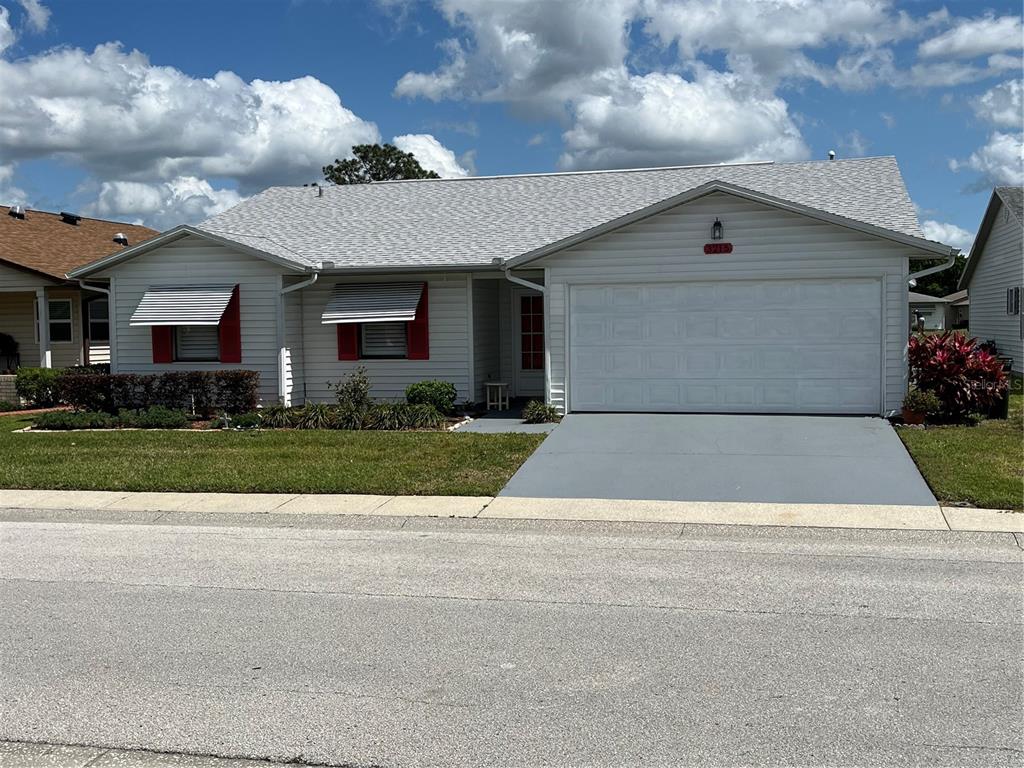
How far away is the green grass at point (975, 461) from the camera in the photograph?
10469 millimetres

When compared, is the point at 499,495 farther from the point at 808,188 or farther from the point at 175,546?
the point at 808,188

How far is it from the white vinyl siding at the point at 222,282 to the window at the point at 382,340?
1674 millimetres

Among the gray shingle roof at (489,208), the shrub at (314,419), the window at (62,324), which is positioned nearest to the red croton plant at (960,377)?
the gray shingle roof at (489,208)

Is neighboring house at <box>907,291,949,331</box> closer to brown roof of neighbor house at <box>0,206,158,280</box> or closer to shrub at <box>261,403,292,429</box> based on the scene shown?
brown roof of neighbor house at <box>0,206,158,280</box>

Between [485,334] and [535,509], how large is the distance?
9.28 m

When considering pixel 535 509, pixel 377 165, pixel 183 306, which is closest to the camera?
pixel 535 509

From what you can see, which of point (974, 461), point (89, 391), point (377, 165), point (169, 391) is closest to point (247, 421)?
point (169, 391)

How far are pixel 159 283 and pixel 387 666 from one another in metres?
15.0

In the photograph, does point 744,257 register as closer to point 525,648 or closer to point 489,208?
point 489,208

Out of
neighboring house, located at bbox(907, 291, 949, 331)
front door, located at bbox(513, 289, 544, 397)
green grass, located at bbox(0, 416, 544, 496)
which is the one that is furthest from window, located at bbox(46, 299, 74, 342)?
neighboring house, located at bbox(907, 291, 949, 331)

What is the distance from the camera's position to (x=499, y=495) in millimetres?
11359

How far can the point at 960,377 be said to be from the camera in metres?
15.7

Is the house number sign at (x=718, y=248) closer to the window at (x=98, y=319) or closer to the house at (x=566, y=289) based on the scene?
the house at (x=566, y=289)

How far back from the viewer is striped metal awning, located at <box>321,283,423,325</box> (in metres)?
18.3
